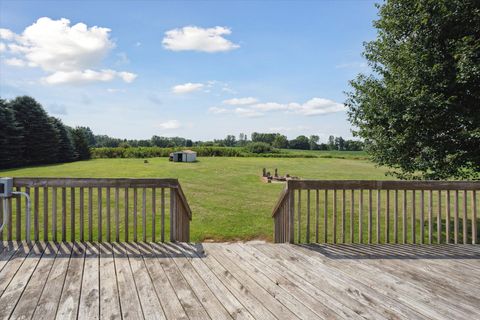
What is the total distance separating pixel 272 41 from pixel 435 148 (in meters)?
5.86

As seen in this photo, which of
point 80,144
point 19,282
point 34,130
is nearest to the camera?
point 19,282

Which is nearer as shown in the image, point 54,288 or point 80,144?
point 54,288

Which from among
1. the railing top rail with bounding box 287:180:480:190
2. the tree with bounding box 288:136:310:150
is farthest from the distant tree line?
the tree with bounding box 288:136:310:150

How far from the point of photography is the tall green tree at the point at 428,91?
6.07 metres

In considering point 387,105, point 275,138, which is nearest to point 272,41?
point 387,105

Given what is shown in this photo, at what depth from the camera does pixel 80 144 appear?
42.0m

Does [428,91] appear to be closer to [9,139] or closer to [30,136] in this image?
[9,139]

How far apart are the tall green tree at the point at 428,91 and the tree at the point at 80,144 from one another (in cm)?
4386

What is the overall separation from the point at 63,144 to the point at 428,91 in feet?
141

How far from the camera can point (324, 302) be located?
246 centimetres

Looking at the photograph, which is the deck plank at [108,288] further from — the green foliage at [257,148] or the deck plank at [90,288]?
the green foliage at [257,148]

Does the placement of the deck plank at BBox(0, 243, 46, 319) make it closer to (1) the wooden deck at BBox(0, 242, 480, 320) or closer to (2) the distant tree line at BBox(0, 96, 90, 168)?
(1) the wooden deck at BBox(0, 242, 480, 320)

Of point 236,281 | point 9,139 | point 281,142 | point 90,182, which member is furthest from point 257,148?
point 236,281

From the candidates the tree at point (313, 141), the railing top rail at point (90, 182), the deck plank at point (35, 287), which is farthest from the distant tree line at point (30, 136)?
the tree at point (313, 141)
